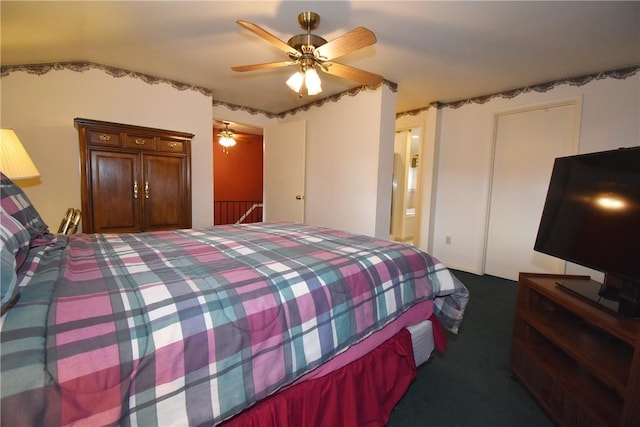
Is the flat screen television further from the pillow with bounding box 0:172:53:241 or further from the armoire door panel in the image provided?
the armoire door panel

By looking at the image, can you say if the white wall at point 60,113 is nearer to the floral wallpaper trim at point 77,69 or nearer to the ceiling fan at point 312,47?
the floral wallpaper trim at point 77,69

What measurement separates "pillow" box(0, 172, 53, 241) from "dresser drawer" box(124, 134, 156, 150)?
1567mm

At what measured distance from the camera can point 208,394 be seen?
76 centimetres

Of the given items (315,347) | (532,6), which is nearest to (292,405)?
(315,347)

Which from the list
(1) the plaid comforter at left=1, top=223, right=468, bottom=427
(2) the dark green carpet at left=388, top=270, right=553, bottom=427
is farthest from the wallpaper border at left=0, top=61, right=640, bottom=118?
(2) the dark green carpet at left=388, top=270, right=553, bottom=427

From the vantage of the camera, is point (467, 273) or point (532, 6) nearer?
point (532, 6)

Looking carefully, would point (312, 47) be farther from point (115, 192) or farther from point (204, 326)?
point (115, 192)

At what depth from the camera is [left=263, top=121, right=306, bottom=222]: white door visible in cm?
387

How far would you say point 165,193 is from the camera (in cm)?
277

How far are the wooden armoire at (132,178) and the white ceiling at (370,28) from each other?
2.24 ft

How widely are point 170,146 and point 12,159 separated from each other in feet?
4.12

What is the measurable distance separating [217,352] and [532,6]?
8.35 feet

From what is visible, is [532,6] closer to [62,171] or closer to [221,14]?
[221,14]

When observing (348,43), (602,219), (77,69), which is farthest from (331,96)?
(602,219)
